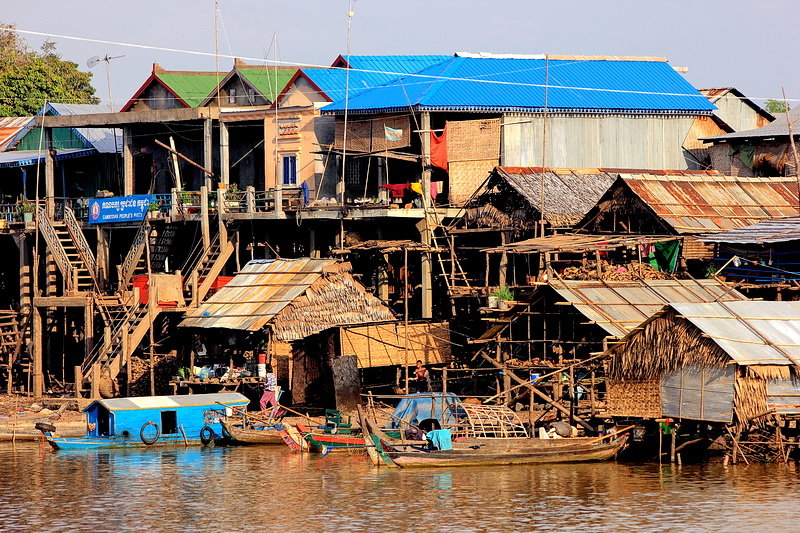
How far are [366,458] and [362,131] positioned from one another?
464 inches

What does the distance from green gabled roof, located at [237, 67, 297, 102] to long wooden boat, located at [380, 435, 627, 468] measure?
17445mm

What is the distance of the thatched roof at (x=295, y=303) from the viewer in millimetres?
33812

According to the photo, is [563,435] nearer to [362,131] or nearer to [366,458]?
[366,458]

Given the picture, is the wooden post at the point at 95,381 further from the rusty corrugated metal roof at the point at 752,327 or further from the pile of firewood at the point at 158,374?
the rusty corrugated metal roof at the point at 752,327

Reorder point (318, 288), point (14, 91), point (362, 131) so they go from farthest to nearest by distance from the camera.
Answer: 1. point (14, 91)
2. point (362, 131)
3. point (318, 288)

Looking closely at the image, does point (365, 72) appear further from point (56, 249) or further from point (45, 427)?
point (45, 427)

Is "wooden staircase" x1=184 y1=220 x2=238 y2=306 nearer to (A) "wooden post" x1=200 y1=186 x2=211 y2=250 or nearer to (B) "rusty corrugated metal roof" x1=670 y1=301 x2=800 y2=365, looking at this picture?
(A) "wooden post" x1=200 y1=186 x2=211 y2=250

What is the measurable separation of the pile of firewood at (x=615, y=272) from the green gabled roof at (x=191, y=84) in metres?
16.5

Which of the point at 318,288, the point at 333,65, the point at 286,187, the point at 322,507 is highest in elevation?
the point at 333,65

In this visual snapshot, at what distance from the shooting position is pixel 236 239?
38.6m

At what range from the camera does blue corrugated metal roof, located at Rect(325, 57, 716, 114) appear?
3706 centimetres

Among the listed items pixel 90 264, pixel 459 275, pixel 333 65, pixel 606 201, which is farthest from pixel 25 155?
pixel 606 201

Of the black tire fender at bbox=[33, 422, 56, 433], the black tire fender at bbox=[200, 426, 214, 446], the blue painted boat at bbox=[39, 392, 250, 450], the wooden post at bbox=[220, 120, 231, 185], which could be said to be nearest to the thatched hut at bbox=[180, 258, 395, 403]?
the blue painted boat at bbox=[39, 392, 250, 450]

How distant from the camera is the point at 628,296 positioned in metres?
29.8
